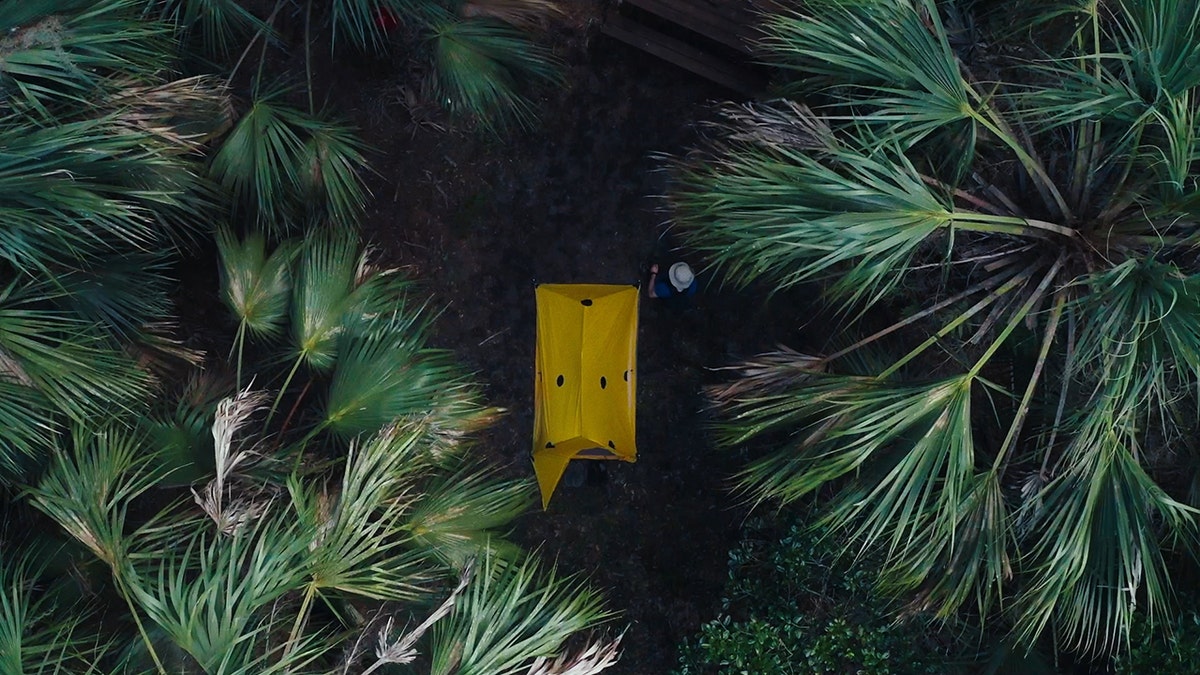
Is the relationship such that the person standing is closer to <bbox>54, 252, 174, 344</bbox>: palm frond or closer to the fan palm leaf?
the fan palm leaf

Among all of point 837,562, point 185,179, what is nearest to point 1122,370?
point 837,562

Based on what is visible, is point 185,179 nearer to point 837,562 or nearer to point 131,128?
point 131,128

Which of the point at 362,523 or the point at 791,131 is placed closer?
the point at 362,523

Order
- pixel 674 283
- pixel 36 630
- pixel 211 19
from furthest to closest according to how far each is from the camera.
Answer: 1. pixel 674 283
2. pixel 211 19
3. pixel 36 630

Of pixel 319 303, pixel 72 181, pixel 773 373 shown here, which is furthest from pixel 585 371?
pixel 72 181

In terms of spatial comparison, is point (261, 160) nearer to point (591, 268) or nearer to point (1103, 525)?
point (591, 268)

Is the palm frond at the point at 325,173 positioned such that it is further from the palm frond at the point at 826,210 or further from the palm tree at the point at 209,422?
the palm frond at the point at 826,210

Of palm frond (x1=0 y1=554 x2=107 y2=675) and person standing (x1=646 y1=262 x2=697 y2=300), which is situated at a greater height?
person standing (x1=646 y1=262 x2=697 y2=300)

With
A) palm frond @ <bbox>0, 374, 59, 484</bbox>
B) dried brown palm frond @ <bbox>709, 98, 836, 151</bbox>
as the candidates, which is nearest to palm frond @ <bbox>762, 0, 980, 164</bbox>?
dried brown palm frond @ <bbox>709, 98, 836, 151</bbox>
